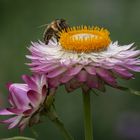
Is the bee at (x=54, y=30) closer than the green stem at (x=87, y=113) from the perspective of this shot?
No

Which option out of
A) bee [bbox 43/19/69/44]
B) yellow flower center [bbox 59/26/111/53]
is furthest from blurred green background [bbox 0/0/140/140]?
yellow flower center [bbox 59/26/111/53]

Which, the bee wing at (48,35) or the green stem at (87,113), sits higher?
the bee wing at (48,35)

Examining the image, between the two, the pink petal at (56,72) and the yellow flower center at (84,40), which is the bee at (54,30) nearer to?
the yellow flower center at (84,40)

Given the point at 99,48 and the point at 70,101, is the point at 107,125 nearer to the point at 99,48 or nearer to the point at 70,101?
the point at 70,101

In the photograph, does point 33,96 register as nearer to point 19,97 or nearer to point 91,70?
point 19,97

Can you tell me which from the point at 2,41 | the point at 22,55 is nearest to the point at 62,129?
the point at 22,55

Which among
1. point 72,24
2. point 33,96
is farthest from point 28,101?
point 72,24

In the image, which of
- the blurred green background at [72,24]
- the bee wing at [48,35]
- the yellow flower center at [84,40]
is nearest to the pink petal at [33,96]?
the yellow flower center at [84,40]
